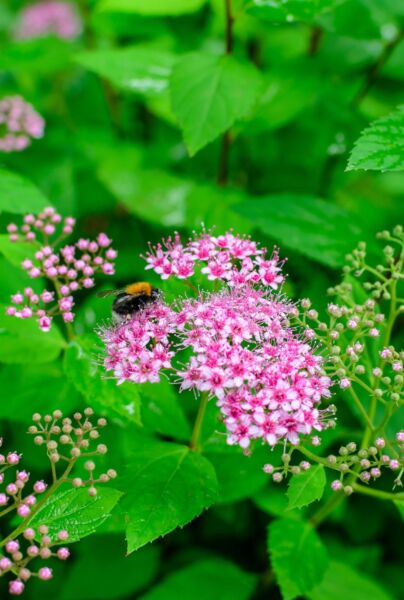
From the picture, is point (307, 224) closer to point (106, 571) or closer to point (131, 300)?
point (131, 300)

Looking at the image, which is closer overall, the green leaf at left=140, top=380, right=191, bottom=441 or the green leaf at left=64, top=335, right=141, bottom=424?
the green leaf at left=64, top=335, right=141, bottom=424

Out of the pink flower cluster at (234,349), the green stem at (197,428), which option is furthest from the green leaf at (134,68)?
the green stem at (197,428)

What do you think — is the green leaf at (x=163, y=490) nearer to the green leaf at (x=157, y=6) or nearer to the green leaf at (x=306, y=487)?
the green leaf at (x=306, y=487)

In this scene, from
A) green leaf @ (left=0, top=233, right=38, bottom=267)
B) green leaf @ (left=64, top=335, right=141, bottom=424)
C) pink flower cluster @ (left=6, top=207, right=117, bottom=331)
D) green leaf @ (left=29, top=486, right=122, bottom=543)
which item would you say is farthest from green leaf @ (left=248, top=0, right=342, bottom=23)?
green leaf @ (left=29, top=486, right=122, bottom=543)

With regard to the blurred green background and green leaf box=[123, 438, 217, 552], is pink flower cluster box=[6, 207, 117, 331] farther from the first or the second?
green leaf box=[123, 438, 217, 552]

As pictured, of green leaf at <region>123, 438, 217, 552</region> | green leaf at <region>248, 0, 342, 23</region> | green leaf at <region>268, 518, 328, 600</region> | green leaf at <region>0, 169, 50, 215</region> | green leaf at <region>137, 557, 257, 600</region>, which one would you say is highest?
green leaf at <region>248, 0, 342, 23</region>

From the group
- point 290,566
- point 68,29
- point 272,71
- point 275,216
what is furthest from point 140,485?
point 68,29
